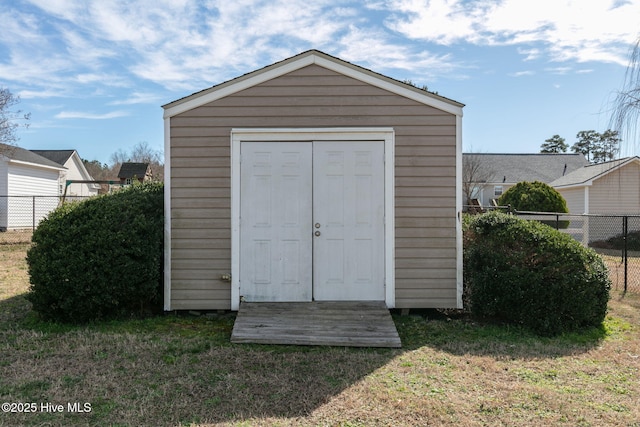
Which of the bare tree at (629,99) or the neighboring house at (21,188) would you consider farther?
the neighboring house at (21,188)

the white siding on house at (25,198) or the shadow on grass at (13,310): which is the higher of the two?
the white siding on house at (25,198)

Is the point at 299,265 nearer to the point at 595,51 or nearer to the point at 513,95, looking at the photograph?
the point at 595,51

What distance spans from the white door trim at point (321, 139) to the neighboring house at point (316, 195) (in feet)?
0.04

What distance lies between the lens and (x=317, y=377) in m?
3.62

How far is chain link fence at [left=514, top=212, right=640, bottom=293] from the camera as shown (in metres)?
8.90

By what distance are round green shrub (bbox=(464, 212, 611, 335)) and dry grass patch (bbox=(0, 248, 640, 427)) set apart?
8.3 inches

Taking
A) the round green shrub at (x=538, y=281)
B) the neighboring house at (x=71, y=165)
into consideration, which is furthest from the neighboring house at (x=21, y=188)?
the round green shrub at (x=538, y=281)

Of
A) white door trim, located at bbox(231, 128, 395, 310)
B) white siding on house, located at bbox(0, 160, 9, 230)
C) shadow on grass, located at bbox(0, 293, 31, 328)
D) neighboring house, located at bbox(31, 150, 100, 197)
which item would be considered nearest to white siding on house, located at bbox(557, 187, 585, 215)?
white door trim, located at bbox(231, 128, 395, 310)

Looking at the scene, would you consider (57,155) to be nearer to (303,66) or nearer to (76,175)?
(76,175)

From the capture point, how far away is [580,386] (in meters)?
3.47

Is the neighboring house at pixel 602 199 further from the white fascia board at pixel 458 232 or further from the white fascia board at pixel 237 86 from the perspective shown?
the white fascia board at pixel 237 86

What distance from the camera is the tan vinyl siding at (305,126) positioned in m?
5.38

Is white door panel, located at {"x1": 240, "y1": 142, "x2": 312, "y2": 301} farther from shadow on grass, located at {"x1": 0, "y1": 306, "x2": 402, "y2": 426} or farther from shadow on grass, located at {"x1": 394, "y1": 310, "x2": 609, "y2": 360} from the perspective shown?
shadow on grass, located at {"x1": 394, "y1": 310, "x2": 609, "y2": 360}

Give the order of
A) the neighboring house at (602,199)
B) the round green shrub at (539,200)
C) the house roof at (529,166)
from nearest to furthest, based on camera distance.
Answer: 1. the round green shrub at (539,200)
2. the neighboring house at (602,199)
3. the house roof at (529,166)
